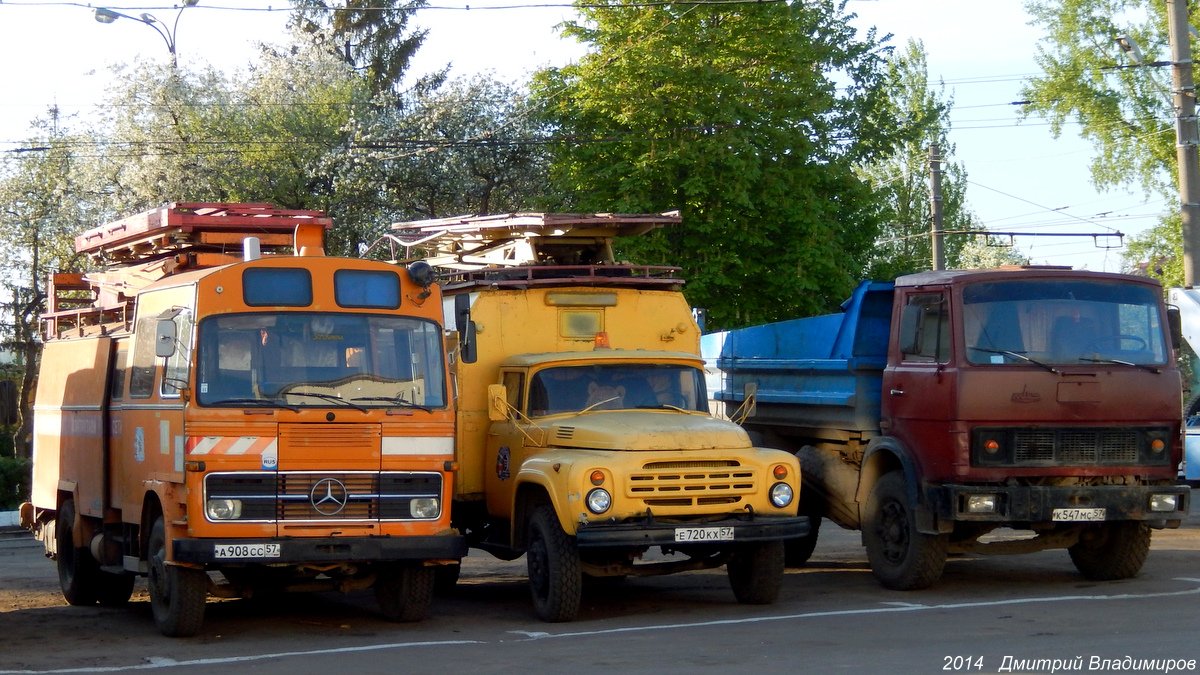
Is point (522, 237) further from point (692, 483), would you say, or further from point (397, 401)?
point (692, 483)

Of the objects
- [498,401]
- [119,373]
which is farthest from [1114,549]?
[119,373]

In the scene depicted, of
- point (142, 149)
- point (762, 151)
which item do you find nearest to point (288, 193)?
point (142, 149)

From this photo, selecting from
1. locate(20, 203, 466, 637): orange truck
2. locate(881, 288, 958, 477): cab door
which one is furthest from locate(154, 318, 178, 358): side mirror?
locate(881, 288, 958, 477): cab door

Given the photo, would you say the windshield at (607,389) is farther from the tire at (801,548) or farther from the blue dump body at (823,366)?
the tire at (801,548)

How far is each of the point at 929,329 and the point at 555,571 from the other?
401 centimetres

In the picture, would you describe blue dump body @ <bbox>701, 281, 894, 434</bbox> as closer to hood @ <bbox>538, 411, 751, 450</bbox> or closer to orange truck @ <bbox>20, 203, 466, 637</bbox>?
hood @ <bbox>538, 411, 751, 450</bbox>

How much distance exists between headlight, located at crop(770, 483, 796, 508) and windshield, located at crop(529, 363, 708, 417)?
143 centimetres

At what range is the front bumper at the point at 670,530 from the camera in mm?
11102

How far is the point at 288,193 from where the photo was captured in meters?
33.2

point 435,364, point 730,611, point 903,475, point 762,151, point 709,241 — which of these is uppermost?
point 762,151

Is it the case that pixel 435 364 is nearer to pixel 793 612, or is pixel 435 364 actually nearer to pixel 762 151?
pixel 793 612

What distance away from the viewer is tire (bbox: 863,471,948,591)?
12797 mm

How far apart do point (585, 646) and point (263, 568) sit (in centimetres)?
277

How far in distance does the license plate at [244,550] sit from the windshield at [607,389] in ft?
9.55
